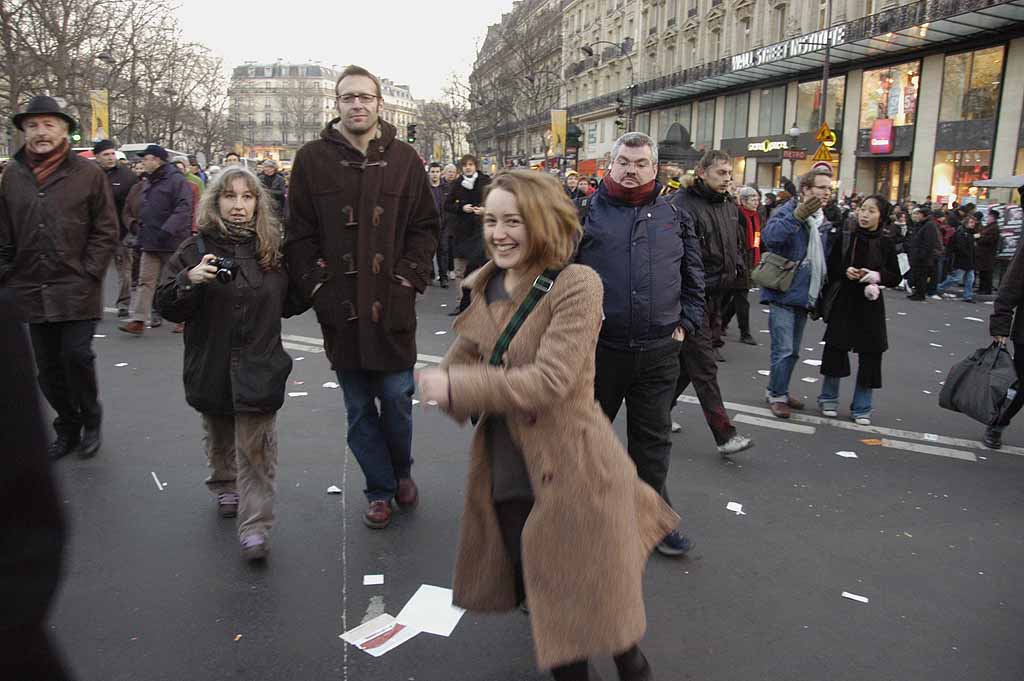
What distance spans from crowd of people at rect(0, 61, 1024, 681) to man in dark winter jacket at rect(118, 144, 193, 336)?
12.7 feet

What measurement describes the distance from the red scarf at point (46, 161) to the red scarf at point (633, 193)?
339 centimetres

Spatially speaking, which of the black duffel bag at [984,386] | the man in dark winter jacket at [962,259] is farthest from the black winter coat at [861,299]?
the man in dark winter jacket at [962,259]

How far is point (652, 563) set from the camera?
3.81 meters

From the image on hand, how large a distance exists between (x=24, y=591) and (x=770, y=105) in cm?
4313

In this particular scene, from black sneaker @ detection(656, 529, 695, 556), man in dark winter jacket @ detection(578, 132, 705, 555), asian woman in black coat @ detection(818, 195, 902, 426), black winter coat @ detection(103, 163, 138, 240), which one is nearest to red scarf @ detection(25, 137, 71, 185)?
man in dark winter jacket @ detection(578, 132, 705, 555)

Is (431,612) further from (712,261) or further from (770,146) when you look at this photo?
(770,146)

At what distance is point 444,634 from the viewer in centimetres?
312

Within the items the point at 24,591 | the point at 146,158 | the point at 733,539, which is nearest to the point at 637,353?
the point at 733,539

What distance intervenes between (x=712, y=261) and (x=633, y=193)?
1976 mm

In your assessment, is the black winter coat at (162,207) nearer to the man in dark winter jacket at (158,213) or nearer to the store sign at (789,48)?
the man in dark winter jacket at (158,213)

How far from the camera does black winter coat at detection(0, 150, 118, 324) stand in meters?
4.64

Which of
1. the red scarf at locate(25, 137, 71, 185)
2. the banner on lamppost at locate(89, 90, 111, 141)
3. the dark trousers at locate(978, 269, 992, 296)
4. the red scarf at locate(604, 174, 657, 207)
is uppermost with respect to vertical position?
the banner on lamppost at locate(89, 90, 111, 141)

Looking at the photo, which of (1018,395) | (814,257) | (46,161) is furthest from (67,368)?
(1018,395)

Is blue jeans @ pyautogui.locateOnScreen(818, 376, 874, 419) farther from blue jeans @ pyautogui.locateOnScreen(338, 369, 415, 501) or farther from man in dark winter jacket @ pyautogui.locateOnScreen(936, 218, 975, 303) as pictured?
man in dark winter jacket @ pyautogui.locateOnScreen(936, 218, 975, 303)
